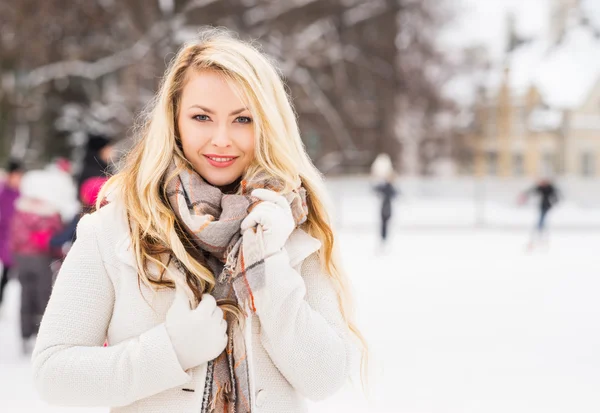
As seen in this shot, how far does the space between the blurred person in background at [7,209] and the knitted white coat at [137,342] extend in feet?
21.2

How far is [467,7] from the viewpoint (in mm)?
30875

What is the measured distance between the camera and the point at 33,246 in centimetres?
619

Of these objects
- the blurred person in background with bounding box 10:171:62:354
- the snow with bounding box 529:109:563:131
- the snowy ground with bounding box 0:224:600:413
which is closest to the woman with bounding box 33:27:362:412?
the snowy ground with bounding box 0:224:600:413

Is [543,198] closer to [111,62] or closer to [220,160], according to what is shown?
[220,160]

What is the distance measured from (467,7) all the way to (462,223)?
13231 mm

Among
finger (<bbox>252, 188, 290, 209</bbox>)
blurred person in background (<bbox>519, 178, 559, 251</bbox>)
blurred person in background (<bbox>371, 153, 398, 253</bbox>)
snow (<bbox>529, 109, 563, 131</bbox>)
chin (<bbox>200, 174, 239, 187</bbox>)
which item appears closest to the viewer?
finger (<bbox>252, 188, 290, 209</bbox>)

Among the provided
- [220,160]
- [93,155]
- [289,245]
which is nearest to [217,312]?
[289,245]

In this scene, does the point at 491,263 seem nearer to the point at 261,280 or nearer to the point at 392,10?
the point at 261,280

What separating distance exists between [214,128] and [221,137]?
34mm

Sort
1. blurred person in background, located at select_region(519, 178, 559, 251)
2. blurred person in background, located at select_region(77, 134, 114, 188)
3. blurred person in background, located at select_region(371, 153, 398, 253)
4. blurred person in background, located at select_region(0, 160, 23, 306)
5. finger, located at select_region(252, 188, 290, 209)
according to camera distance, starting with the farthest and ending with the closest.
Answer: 1. blurred person in background, located at select_region(519, 178, 559, 251)
2. blurred person in background, located at select_region(371, 153, 398, 253)
3. blurred person in background, located at select_region(0, 160, 23, 306)
4. blurred person in background, located at select_region(77, 134, 114, 188)
5. finger, located at select_region(252, 188, 290, 209)

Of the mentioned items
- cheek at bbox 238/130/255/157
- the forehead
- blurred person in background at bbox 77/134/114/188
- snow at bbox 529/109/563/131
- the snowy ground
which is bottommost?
the snowy ground

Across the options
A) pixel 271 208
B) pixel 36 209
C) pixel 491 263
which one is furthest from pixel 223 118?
pixel 491 263

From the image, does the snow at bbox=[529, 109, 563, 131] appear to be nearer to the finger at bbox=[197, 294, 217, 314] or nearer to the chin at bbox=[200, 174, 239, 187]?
the chin at bbox=[200, 174, 239, 187]

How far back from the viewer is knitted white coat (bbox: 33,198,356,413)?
1.50m
